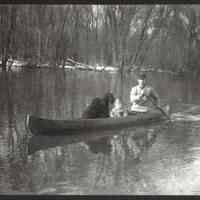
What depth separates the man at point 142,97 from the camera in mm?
8488

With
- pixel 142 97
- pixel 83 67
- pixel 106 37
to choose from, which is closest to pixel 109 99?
pixel 83 67

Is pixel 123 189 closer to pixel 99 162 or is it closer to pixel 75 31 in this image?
pixel 99 162

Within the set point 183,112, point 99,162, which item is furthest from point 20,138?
point 183,112

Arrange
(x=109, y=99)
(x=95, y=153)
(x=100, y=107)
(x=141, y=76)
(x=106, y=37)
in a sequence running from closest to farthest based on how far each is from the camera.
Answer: (x=95, y=153) → (x=106, y=37) → (x=109, y=99) → (x=141, y=76) → (x=100, y=107)

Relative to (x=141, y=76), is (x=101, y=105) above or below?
below

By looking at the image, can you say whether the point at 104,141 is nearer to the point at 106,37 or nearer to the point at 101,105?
the point at 101,105

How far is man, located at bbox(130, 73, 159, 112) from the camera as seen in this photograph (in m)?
8.49

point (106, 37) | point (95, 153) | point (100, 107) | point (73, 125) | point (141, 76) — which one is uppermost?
point (106, 37)

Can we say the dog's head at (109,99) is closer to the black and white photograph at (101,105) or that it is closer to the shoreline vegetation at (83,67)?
the black and white photograph at (101,105)

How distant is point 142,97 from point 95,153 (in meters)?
2.41

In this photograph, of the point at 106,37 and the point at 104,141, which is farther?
the point at 104,141

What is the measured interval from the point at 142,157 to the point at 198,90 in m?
1.34

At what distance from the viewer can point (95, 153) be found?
734 cm

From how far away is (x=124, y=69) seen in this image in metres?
7.66
